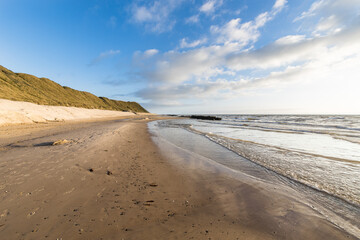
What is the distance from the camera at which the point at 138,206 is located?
3.19 meters

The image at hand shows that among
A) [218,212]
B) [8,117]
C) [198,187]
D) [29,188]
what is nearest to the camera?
[218,212]

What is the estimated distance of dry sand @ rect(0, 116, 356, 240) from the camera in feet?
8.13

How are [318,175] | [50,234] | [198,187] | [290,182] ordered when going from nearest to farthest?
[50,234] < [198,187] < [290,182] < [318,175]

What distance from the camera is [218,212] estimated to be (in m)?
3.15

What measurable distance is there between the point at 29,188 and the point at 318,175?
9.80m

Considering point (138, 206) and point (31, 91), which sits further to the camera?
point (31, 91)

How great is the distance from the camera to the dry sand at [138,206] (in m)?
2.48

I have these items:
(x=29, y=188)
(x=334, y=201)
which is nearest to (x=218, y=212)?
(x=334, y=201)

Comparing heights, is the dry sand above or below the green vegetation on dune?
below

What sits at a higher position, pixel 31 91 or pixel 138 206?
pixel 31 91

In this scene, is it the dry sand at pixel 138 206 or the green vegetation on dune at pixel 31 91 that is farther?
the green vegetation on dune at pixel 31 91

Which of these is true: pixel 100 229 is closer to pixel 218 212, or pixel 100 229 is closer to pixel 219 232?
pixel 219 232

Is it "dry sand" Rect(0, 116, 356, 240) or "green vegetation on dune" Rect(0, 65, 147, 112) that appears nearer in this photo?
"dry sand" Rect(0, 116, 356, 240)

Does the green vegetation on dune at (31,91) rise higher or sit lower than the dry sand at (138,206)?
higher
